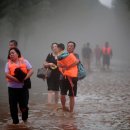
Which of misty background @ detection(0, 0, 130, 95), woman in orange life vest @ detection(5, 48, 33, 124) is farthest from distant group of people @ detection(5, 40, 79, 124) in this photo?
misty background @ detection(0, 0, 130, 95)

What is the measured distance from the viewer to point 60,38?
103250 millimetres

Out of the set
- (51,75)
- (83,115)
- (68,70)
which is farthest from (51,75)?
(83,115)

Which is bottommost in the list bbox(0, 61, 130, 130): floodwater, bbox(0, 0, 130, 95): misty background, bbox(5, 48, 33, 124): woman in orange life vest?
bbox(0, 61, 130, 130): floodwater

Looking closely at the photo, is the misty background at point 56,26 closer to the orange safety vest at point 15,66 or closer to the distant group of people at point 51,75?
the distant group of people at point 51,75

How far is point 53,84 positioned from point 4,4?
2103cm

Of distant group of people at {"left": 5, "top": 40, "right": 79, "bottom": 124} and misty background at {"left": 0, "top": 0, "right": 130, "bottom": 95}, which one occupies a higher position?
misty background at {"left": 0, "top": 0, "right": 130, "bottom": 95}

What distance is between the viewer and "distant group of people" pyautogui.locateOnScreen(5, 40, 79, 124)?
10062 millimetres

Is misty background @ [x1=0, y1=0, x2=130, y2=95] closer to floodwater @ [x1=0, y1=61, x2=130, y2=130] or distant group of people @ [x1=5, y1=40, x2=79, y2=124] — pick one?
floodwater @ [x1=0, y1=61, x2=130, y2=130]

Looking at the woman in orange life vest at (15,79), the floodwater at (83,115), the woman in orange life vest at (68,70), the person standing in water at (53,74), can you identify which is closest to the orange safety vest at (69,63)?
the woman in orange life vest at (68,70)

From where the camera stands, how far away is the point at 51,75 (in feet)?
43.1

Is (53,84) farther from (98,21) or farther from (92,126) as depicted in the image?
(98,21)

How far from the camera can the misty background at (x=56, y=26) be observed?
42084mm

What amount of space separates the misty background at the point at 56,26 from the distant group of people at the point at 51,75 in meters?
6.45

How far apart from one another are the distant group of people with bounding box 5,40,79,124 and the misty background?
645cm
